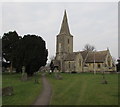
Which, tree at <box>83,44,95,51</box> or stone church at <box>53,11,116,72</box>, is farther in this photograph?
tree at <box>83,44,95,51</box>

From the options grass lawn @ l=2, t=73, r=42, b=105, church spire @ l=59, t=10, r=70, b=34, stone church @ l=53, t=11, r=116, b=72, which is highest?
church spire @ l=59, t=10, r=70, b=34

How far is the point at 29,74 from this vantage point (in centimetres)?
4588

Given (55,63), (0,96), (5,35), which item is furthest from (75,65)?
(0,96)

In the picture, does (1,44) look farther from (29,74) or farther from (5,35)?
(29,74)

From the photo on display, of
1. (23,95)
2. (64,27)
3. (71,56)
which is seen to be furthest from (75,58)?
(23,95)

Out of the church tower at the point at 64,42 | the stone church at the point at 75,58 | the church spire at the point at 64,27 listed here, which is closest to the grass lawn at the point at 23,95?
the stone church at the point at 75,58

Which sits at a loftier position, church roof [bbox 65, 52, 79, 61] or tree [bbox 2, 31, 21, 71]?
tree [bbox 2, 31, 21, 71]

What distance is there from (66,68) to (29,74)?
3273 cm

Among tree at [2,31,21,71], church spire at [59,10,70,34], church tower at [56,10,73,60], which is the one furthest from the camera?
church spire at [59,10,70,34]

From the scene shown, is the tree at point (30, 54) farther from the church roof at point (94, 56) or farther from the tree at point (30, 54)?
the church roof at point (94, 56)

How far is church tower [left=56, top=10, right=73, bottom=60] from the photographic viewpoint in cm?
7851

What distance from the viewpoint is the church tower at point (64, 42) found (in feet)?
258

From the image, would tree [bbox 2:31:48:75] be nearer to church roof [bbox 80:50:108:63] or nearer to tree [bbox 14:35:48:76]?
tree [bbox 14:35:48:76]

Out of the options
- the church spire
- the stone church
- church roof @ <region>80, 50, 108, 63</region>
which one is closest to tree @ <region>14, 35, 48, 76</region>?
the stone church
